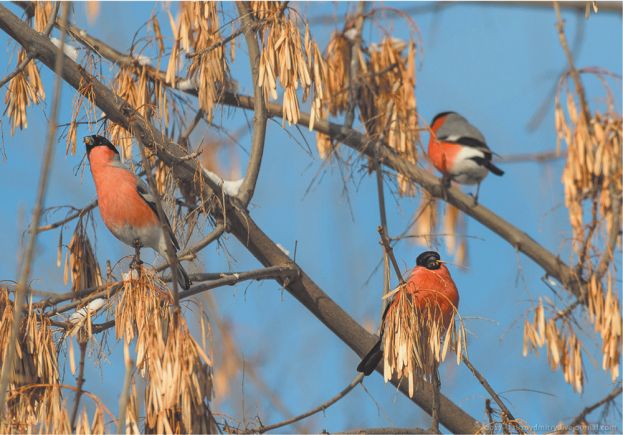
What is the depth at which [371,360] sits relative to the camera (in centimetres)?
308

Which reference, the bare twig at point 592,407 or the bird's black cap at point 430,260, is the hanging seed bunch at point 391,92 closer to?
the bird's black cap at point 430,260

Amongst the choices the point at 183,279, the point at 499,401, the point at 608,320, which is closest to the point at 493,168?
the point at 608,320

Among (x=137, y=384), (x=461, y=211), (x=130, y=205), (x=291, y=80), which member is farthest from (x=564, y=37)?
(x=137, y=384)

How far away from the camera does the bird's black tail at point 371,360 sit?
307 cm

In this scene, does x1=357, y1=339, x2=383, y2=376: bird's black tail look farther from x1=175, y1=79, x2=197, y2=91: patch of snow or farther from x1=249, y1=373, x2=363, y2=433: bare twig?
x1=175, y1=79, x2=197, y2=91: patch of snow

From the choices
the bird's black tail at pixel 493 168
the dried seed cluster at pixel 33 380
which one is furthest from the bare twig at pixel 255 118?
the bird's black tail at pixel 493 168

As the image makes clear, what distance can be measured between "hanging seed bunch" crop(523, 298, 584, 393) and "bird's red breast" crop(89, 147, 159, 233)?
142cm

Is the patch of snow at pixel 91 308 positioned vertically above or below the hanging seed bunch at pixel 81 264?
below

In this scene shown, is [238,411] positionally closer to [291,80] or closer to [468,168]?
[291,80]

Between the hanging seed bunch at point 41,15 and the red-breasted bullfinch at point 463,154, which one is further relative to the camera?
→ the red-breasted bullfinch at point 463,154

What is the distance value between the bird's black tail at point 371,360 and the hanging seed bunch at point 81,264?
37.5 inches

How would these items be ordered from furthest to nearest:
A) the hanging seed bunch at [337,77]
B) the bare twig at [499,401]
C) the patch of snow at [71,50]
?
the hanging seed bunch at [337,77] → the patch of snow at [71,50] → the bare twig at [499,401]

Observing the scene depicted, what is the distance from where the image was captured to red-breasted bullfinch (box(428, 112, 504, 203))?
4797 millimetres

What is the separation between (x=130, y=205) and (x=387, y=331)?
4.78ft
